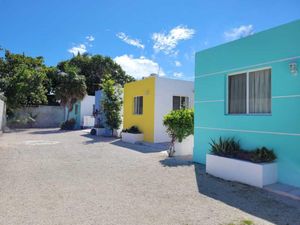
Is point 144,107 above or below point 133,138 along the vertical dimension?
above

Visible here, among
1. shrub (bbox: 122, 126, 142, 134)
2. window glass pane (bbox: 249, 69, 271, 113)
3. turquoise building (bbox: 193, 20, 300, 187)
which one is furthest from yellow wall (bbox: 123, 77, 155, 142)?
window glass pane (bbox: 249, 69, 271, 113)

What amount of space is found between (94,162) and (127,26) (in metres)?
9.69

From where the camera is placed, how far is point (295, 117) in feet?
20.0

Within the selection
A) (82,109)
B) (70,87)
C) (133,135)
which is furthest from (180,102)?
(82,109)

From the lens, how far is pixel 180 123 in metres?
10.3

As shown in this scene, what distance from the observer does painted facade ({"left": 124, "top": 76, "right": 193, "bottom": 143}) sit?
47.7 feet

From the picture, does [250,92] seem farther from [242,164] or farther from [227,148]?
[242,164]

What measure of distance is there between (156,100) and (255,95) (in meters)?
7.81

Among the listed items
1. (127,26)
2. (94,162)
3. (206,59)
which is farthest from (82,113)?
(206,59)

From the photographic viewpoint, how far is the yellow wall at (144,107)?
14.8m

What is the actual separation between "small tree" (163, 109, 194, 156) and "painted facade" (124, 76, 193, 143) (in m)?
4.00

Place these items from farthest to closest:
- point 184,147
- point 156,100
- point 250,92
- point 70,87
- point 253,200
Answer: point 70,87
point 156,100
point 184,147
point 250,92
point 253,200

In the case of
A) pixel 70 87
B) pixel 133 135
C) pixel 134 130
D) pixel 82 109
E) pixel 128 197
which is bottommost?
pixel 128 197

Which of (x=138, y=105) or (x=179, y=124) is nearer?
(x=179, y=124)
